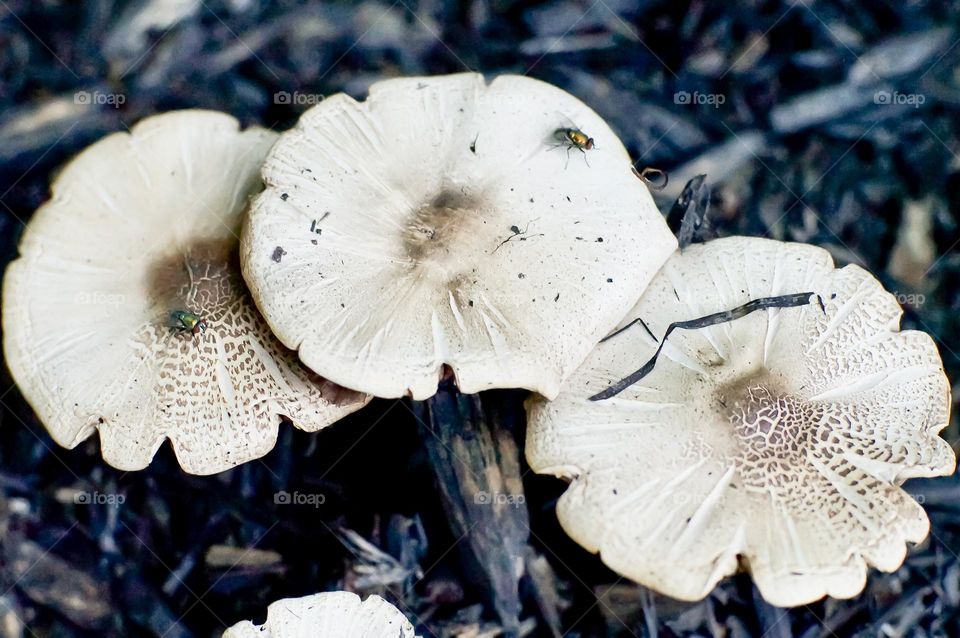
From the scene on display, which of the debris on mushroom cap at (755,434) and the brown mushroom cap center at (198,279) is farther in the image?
the brown mushroom cap center at (198,279)

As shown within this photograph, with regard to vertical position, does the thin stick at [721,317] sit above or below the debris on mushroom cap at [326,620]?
above

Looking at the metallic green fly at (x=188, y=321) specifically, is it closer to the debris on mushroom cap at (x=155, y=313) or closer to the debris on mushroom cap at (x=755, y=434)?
the debris on mushroom cap at (x=155, y=313)

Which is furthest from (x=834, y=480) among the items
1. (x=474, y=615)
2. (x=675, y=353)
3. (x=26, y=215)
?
(x=26, y=215)

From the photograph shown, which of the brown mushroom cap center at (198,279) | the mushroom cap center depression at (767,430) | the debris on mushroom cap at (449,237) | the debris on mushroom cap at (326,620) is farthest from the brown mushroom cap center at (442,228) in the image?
the debris on mushroom cap at (326,620)

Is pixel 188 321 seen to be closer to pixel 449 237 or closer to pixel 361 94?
pixel 449 237

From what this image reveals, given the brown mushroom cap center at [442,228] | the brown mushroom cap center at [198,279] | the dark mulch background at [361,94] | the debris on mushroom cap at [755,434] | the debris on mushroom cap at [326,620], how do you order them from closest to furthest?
1. the debris on mushroom cap at [755,434]
2. the debris on mushroom cap at [326,620]
3. the brown mushroom cap center at [442,228]
4. the brown mushroom cap center at [198,279]
5. the dark mulch background at [361,94]

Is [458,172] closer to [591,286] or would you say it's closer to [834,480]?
[591,286]
